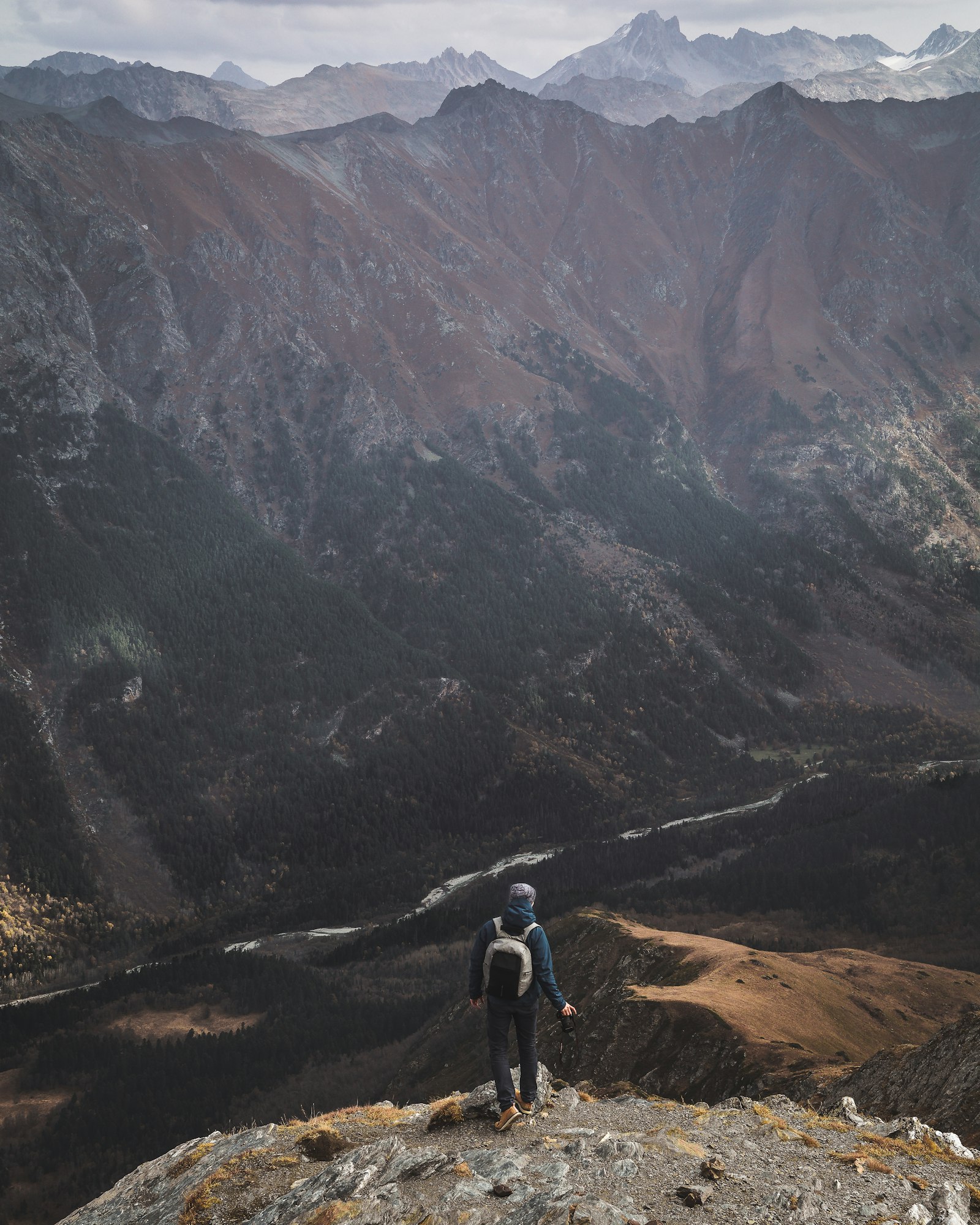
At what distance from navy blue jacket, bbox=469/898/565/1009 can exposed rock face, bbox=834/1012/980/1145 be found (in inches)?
642

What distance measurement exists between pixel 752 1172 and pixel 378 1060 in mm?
90910

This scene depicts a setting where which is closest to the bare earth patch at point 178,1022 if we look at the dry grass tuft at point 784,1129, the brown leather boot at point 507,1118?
the dry grass tuft at point 784,1129

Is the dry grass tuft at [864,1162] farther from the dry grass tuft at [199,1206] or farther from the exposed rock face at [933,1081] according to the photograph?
the dry grass tuft at [199,1206]

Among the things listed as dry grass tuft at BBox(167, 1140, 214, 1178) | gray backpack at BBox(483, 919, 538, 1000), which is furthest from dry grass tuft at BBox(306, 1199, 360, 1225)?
dry grass tuft at BBox(167, 1140, 214, 1178)

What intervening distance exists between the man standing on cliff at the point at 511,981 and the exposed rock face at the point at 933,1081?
52.9 ft

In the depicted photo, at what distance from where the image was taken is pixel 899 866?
132625 mm

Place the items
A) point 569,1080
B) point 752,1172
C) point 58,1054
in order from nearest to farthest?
point 752,1172, point 569,1080, point 58,1054

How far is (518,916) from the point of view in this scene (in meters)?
23.8

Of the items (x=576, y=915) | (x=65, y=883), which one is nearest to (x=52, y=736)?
(x=65, y=883)

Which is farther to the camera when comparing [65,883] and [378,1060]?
[65,883]

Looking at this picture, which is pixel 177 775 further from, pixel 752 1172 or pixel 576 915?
pixel 752 1172

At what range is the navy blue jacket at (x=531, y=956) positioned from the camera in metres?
23.6

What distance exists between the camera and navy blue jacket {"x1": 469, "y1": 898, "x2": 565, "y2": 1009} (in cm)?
2358

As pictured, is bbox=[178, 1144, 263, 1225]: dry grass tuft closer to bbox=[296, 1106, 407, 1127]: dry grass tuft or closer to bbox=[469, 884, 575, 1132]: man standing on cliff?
bbox=[296, 1106, 407, 1127]: dry grass tuft
